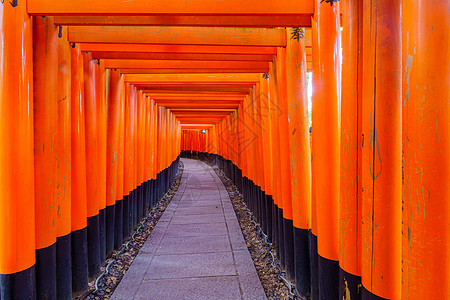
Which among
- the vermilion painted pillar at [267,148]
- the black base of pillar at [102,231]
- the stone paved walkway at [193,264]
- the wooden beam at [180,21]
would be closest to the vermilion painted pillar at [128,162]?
the stone paved walkway at [193,264]

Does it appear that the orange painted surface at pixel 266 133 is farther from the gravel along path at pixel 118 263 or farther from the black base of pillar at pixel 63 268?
the black base of pillar at pixel 63 268

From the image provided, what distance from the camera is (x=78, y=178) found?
3.39 m

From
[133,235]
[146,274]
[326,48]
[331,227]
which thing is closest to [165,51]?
[326,48]

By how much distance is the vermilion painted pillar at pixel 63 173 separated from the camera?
295 cm

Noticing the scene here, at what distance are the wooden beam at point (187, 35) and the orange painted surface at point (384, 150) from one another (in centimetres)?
186

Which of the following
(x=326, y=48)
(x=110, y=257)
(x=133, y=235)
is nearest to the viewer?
(x=326, y=48)

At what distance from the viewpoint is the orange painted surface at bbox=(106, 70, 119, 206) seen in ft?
15.6

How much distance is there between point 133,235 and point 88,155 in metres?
2.87

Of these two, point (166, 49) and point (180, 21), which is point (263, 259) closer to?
point (166, 49)

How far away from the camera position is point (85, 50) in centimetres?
363

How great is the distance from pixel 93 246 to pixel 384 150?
13.5 ft

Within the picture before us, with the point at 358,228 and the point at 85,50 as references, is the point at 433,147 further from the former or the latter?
the point at 85,50

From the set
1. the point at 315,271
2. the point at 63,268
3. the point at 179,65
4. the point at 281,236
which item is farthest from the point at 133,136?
the point at 315,271

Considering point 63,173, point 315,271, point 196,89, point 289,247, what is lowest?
point 289,247
